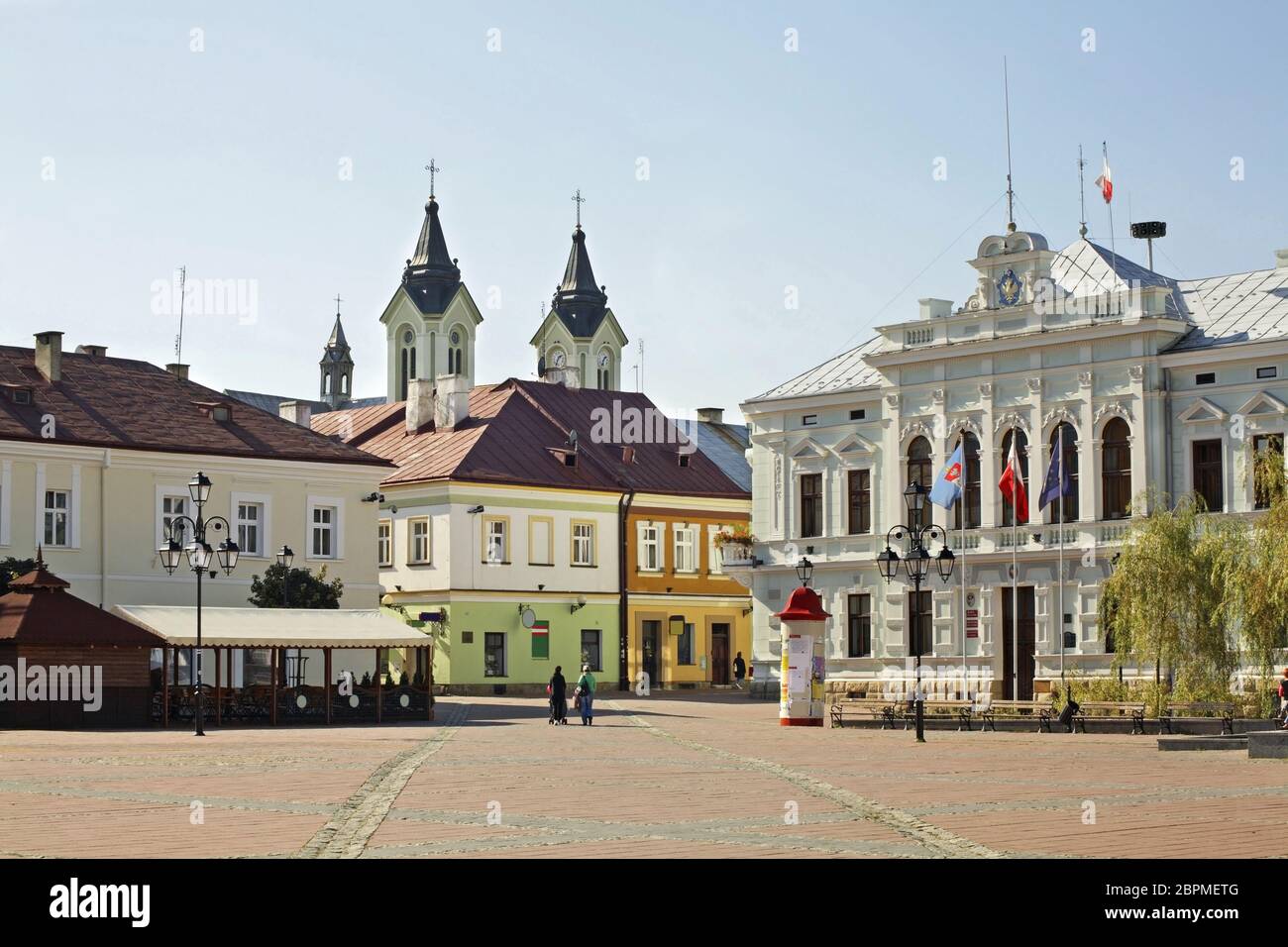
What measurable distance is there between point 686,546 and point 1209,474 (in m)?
29.7

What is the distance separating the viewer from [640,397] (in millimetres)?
80500

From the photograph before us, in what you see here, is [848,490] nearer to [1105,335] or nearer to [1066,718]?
[1105,335]

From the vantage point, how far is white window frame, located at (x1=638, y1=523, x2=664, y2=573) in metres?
72.2

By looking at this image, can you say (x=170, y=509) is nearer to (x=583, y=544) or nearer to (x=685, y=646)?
(x=583, y=544)

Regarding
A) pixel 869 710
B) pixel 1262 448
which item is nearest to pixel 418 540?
pixel 869 710

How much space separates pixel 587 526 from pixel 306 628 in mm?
26427

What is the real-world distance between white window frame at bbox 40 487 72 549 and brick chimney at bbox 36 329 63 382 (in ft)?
12.8

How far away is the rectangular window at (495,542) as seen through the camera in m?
66.7

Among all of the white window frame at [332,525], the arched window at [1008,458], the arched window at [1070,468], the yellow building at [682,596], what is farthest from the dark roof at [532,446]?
the arched window at [1070,468]

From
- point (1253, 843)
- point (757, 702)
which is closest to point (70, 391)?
point (757, 702)

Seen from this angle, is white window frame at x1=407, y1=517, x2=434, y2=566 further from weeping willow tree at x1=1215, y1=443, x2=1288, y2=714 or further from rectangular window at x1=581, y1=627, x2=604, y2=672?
weeping willow tree at x1=1215, y1=443, x2=1288, y2=714

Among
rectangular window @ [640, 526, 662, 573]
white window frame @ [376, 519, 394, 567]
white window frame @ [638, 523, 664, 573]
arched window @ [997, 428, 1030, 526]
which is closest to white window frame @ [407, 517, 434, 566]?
white window frame @ [376, 519, 394, 567]

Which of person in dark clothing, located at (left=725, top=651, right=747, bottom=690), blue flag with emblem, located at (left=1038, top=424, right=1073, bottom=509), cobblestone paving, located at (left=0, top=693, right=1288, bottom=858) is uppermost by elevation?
blue flag with emblem, located at (left=1038, top=424, right=1073, bottom=509)
